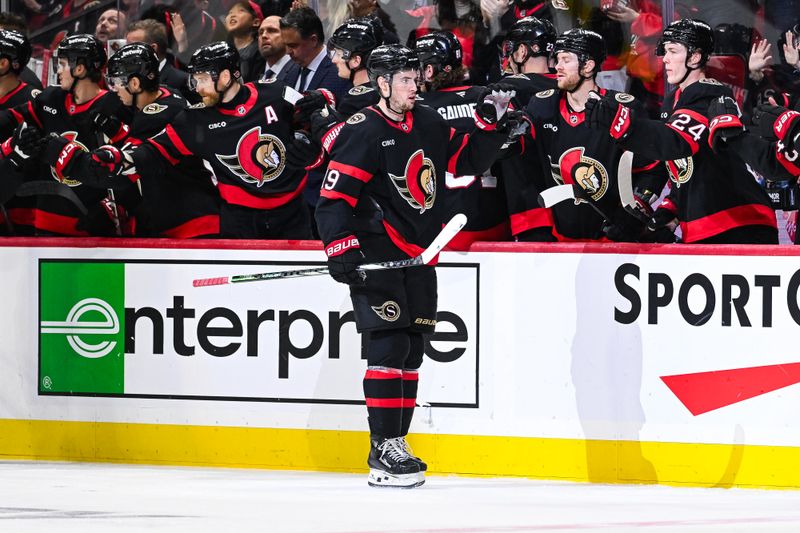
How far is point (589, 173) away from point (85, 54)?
2470 mm

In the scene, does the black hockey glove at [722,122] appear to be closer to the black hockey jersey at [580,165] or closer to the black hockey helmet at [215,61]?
the black hockey jersey at [580,165]

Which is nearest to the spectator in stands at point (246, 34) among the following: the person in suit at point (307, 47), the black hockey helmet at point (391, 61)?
the person in suit at point (307, 47)

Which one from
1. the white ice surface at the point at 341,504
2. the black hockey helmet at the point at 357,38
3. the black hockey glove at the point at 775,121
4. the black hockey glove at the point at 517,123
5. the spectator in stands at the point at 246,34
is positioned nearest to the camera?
the white ice surface at the point at 341,504

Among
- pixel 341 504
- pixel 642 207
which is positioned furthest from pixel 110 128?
pixel 341 504

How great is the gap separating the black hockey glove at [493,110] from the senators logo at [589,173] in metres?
0.60

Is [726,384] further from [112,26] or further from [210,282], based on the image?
[112,26]

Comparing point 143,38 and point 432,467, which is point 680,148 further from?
point 143,38

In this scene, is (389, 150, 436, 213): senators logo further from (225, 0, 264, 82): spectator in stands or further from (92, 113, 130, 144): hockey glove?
(225, 0, 264, 82): spectator in stands

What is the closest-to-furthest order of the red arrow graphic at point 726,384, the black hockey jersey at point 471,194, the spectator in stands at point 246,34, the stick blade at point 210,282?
1. the red arrow graphic at point 726,384
2. the stick blade at point 210,282
3. the black hockey jersey at point 471,194
4. the spectator in stands at point 246,34

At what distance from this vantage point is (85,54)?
23.5ft

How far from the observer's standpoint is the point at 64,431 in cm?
653

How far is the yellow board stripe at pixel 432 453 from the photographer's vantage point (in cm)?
562

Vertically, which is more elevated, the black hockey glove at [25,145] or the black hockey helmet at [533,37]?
the black hockey helmet at [533,37]

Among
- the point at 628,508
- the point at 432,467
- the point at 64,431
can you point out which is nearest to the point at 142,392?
the point at 64,431
